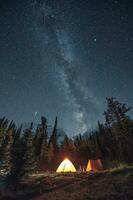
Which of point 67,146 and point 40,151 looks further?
point 67,146

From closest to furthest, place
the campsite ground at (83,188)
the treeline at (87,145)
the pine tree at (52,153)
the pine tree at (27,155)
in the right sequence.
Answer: the campsite ground at (83,188), the pine tree at (27,155), the treeline at (87,145), the pine tree at (52,153)

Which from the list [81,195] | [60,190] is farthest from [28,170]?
[81,195]

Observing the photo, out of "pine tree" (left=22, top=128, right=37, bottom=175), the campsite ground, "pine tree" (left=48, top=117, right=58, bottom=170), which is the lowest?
the campsite ground

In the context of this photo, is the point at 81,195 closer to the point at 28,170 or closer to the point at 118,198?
the point at 118,198

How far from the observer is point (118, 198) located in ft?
41.5

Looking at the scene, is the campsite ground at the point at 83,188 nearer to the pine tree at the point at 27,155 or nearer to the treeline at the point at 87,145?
the pine tree at the point at 27,155

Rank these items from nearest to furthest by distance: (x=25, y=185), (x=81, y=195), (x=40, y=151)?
(x=81, y=195)
(x=25, y=185)
(x=40, y=151)

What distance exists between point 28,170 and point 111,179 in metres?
8.22

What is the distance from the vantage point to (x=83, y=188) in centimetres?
1562

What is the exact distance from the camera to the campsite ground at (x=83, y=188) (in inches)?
532

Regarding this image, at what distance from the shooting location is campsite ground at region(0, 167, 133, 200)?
13.5 m

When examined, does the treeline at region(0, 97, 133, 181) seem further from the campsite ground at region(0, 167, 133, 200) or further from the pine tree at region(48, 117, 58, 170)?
the campsite ground at region(0, 167, 133, 200)

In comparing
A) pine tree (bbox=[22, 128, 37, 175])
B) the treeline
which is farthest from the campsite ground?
the treeline

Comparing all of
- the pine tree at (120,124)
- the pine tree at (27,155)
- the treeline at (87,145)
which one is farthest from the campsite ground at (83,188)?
the pine tree at (120,124)
